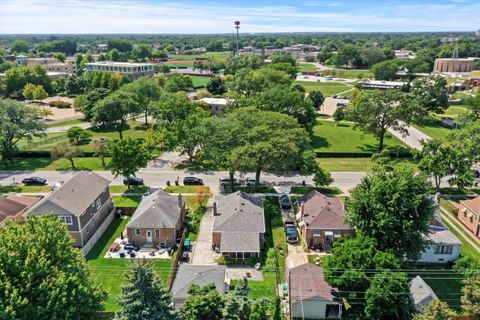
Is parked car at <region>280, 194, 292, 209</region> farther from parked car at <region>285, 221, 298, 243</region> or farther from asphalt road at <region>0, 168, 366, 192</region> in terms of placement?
asphalt road at <region>0, 168, 366, 192</region>

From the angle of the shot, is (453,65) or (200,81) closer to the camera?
(200,81)

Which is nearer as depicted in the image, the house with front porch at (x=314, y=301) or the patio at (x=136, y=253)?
the house with front porch at (x=314, y=301)

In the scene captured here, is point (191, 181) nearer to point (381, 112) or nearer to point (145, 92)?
point (381, 112)

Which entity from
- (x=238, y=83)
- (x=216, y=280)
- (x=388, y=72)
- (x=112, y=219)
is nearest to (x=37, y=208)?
(x=112, y=219)

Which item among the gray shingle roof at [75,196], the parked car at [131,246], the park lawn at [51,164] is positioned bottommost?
the parked car at [131,246]

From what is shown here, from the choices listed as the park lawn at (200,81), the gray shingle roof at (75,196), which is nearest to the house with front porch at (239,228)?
the gray shingle roof at (75,196)

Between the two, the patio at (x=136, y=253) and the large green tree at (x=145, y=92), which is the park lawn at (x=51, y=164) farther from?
the patio at (x=136, y=253)

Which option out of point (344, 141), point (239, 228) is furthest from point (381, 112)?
point (239, 228)
